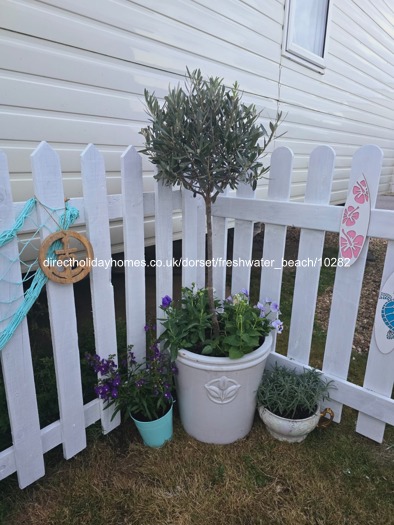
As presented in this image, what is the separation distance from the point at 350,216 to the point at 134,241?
1129 mm

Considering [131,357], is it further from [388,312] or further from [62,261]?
[388,312]

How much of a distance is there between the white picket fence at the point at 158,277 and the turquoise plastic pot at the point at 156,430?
0.22 metres

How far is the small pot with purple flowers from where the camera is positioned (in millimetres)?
1853

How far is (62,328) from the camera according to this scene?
1665 mm

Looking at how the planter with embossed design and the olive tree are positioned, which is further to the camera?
the planter with embossed design

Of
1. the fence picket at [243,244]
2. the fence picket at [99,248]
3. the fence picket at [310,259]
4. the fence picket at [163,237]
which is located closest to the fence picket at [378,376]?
the fence picket at [310,259]

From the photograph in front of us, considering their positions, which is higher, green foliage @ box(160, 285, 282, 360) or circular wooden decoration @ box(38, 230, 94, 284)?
circular wooden decoration @ box(38, 230, 94, 284)

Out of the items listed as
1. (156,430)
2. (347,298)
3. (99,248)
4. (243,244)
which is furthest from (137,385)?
(347,298)

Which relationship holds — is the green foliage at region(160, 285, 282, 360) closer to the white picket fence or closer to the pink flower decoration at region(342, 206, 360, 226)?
the white picket fence

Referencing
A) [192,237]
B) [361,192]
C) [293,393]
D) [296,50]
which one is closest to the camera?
[361,192]

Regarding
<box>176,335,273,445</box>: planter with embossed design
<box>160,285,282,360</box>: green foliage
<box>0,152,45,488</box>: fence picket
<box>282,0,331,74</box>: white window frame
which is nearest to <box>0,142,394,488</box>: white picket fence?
<box>0,152,45,488</box>: fence picket

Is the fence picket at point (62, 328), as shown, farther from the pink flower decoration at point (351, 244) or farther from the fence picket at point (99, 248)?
the pink flower decoration at point (351, 244)

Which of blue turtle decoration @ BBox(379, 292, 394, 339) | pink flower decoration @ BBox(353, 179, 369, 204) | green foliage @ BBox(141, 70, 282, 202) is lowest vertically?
blue turtle decoration @ BBox(379, 292, 394, 339)

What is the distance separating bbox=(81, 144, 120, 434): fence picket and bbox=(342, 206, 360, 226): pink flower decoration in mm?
1204
